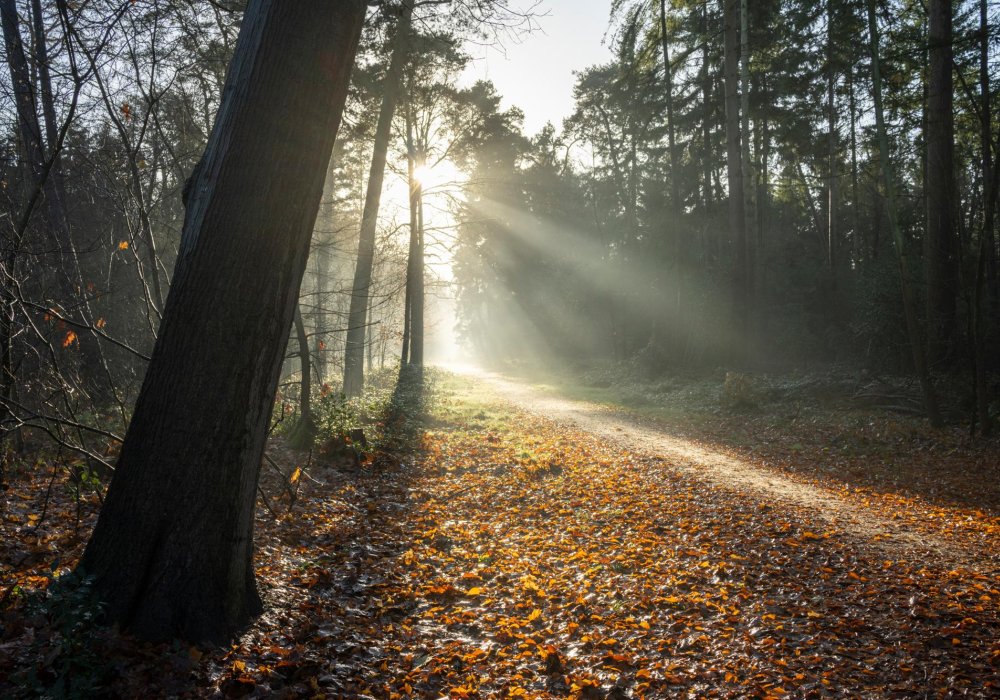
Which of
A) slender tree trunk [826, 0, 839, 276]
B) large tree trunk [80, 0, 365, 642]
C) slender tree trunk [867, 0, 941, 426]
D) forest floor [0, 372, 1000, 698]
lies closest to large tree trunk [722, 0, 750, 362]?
slender tree trunk [826, 0, 839, 276]

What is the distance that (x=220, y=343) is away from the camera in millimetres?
3086

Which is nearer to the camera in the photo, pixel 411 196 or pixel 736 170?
pixel 411 196

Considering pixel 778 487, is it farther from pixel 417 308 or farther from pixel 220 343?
pixel 417 308

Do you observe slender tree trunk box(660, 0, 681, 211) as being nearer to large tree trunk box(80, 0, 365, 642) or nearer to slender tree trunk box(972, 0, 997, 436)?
slender tree trunk box(972, 0, 997, 436)

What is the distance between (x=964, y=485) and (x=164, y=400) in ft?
32.1

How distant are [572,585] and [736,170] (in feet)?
56.3

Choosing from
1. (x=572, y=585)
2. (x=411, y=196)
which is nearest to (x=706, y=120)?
(x=411, y=196)

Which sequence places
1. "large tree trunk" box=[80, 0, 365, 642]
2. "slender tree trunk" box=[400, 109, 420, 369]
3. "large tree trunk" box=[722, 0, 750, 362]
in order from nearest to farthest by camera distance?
"large tree trunk" box=[80, 0, 365, 642]
"slender tree trunk" box=[400, 109, 420, 369]
"large tree trunk" box=[722, 0, 750, 362]

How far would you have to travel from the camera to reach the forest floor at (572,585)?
10.3 ft

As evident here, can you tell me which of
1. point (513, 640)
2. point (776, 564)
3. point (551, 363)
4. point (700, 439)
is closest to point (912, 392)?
point (700, 439)

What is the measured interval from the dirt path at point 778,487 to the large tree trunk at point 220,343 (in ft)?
18.6

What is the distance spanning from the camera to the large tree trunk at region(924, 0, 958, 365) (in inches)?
475

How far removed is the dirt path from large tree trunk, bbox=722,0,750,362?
6828 mm

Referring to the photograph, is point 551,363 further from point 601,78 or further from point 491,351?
point 601,78
